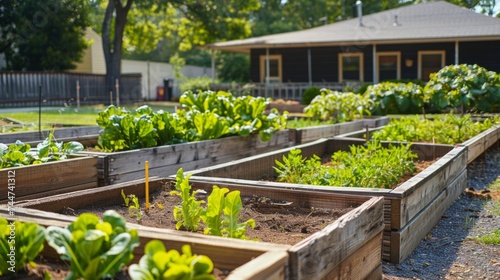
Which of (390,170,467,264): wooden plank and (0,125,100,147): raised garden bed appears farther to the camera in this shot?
(0,125,100,147): raised garden bed

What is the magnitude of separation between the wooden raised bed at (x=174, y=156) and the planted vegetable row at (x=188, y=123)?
167 millimetres

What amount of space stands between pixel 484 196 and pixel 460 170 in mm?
545

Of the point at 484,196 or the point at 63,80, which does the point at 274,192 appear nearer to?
the point at 484,196

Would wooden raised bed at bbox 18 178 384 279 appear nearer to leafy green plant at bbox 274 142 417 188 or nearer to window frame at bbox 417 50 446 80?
leafy green plant at bbox 274 142 417 188

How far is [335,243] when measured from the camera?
125 inches

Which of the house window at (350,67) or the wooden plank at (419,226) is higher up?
the house window at (350,67)

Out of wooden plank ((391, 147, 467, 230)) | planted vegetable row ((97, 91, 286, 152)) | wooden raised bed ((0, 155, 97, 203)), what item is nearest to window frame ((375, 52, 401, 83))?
planted vegetable row ((97, 91, 286, 152))

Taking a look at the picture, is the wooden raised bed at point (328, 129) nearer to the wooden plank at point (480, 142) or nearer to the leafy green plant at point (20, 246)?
the wooden plank at point (480, 142)

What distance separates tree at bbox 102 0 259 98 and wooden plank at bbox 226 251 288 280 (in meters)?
27.6

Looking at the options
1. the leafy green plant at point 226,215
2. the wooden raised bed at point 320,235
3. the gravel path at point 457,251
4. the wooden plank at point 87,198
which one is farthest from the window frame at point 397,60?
the leafy green plant at point 226,215

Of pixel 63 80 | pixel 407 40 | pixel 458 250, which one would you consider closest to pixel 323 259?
pixel 458 250

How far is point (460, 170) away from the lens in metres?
7.33

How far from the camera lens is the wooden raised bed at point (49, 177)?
15.6 ft

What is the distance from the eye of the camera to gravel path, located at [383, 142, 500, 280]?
4.64 m
